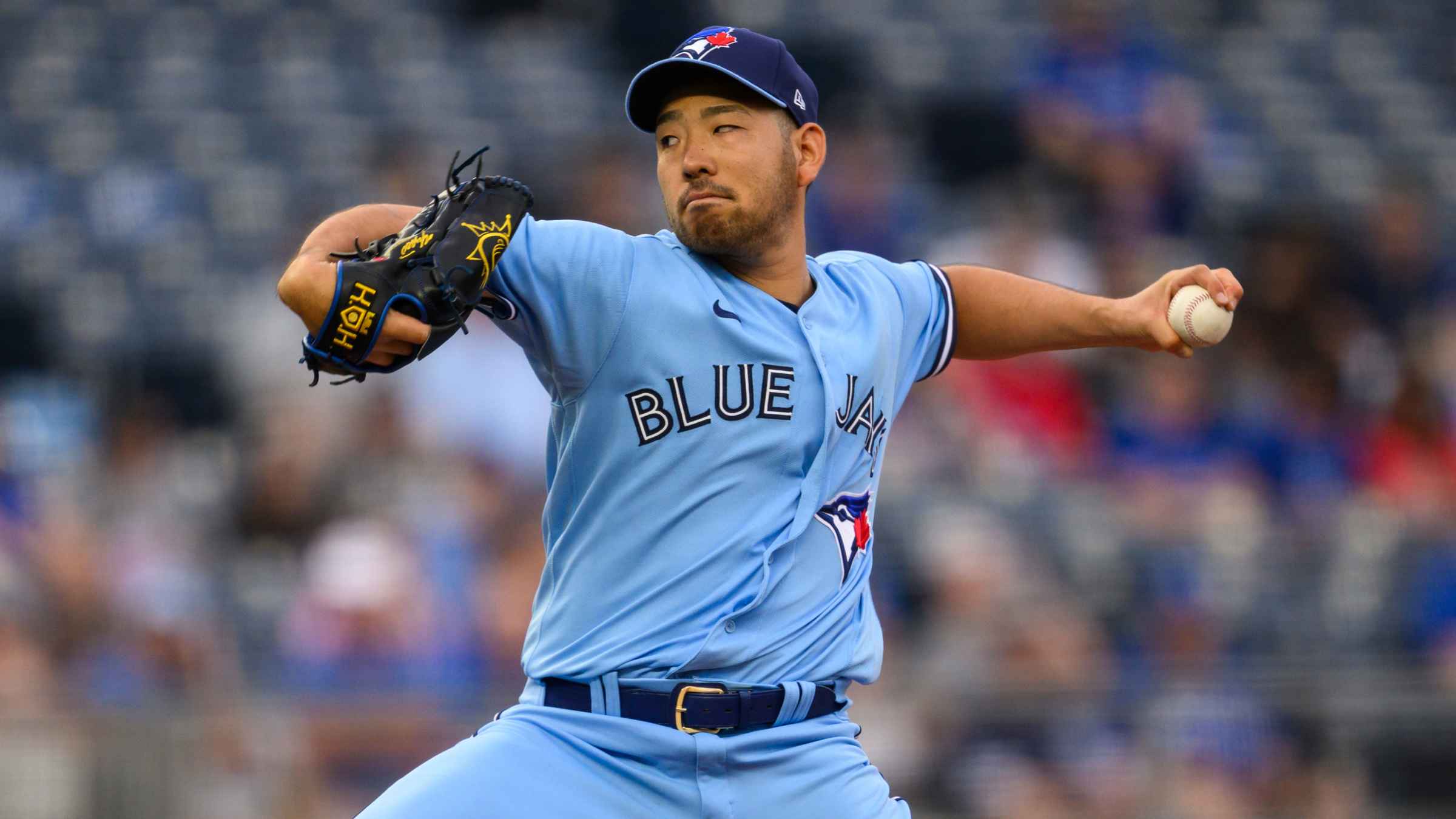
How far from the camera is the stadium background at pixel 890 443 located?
6.63 m

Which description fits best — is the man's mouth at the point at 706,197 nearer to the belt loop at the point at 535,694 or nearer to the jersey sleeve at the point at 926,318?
the jersey sleeve at the point at 926,318

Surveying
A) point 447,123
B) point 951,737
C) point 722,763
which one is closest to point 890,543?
point 951,737

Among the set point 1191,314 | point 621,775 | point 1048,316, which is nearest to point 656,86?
point 1048,316

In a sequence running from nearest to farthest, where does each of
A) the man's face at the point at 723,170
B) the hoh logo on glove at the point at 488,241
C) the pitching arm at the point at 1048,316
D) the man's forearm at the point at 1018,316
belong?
the hoh logo on glove at the point at 488,241 → the man's face at the point at 723,170 → the pitching arm at the point at 1048,316 → the man's forearm at the point at 1018,316

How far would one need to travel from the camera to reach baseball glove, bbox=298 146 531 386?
2854mm

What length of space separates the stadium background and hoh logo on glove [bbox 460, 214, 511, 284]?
3.61m

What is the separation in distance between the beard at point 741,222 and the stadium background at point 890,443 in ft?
11.0

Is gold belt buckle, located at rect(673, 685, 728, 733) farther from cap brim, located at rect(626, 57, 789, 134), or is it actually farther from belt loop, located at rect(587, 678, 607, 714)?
cap brim, located at rect(626, 57, 789, 134)

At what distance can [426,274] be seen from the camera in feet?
9.69

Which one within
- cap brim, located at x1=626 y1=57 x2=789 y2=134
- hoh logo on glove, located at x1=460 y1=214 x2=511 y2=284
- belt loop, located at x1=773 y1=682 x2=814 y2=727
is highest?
cap brim, located at x1=626 y1=57 x2=789 y2=134

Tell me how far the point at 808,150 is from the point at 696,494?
A: 0.81m

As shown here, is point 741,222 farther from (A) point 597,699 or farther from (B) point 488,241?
(A) point 597,699

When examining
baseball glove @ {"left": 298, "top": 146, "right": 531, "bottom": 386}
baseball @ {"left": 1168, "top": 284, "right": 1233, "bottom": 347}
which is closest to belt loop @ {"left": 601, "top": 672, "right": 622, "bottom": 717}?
baseball glove @ {"left": 298, "top": 146, "right": 531, "bottom": 386}

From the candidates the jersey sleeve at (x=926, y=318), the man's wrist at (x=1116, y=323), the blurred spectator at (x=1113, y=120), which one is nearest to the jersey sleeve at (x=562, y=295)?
the jersey sleeve at (x=926, y=318)
